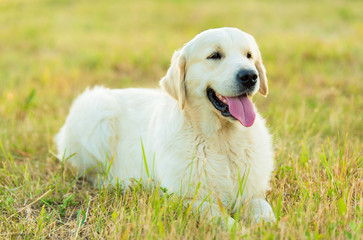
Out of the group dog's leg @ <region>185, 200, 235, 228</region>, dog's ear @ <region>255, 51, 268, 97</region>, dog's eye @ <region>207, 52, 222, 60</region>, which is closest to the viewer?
dog's leg @ <region>185, 200, 235, 228</region>

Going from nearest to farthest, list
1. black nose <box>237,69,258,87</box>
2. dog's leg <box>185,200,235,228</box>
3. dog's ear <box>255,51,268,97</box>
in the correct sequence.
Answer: dog's leg <box>185,200,235,228</box> → black nose <box>237,69,258,87</box> → dog's ear <box>255,51,268,97</box>

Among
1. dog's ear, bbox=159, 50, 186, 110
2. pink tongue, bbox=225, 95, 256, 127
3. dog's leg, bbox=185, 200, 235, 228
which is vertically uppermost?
dog's ear, bbox=159, 50, 186, 110

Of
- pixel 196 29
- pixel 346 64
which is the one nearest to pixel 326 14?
pixel 196 29

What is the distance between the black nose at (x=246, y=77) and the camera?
2846 millimetres

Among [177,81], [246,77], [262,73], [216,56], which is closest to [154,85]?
[262,73]

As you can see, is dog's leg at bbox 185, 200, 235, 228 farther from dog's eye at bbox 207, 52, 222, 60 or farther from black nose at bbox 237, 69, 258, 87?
dog's eye at bbox 207, 52, 222, 60

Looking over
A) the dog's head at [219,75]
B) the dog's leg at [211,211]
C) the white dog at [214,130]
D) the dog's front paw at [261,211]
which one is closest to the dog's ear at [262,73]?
the white dog at [214,130]

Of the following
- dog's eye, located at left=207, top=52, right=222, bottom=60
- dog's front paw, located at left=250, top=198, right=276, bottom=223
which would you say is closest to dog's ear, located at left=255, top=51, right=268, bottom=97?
dog's eye, located at left=207, top=52, right=222, bottom=60

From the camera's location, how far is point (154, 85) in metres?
6.90

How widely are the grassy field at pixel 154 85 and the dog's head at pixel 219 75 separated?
72 centimetres

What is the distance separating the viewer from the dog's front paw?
2.64 m

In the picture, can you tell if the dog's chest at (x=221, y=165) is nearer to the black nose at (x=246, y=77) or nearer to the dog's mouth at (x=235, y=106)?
the dog's mouth at (x=235, y=106)

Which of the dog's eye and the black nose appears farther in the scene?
the dog's eye

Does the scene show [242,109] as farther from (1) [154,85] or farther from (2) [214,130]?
(1) [154,85]
